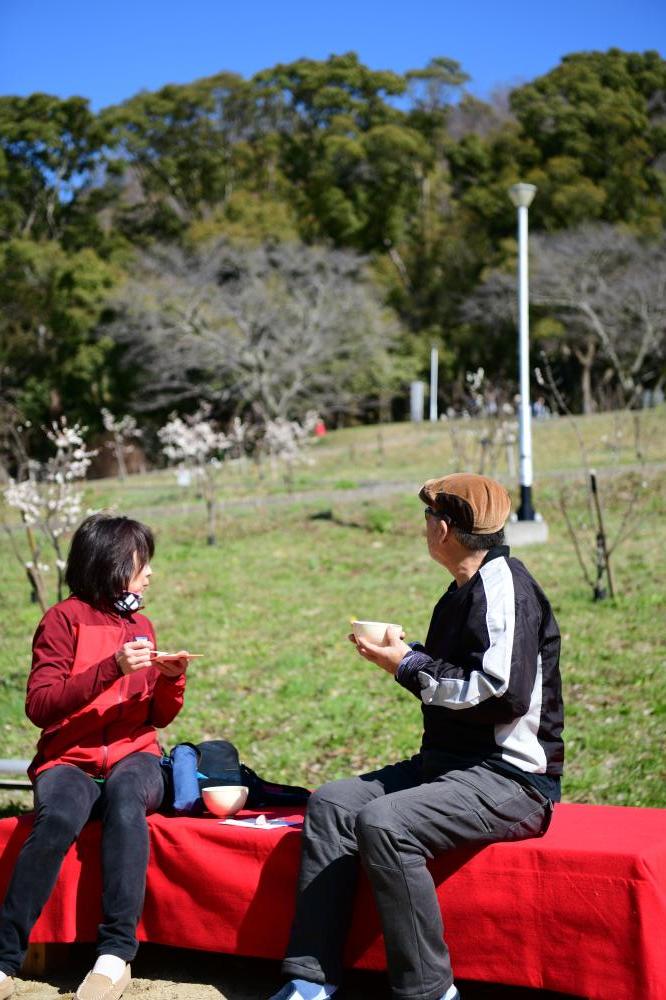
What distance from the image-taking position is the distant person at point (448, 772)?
8.45ft

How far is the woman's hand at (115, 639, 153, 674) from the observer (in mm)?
2975

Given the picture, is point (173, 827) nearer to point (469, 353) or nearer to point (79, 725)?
point (79, 725)

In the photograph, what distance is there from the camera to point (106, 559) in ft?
10.6

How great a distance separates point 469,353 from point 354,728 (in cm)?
3095

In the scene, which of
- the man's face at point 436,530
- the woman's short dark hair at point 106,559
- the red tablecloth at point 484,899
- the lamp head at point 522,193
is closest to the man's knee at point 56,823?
the red tablecloth at point 484,899

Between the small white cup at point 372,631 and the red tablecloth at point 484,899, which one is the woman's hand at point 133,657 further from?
the small white cup at point 372,631

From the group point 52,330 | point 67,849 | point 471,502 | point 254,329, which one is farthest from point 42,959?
point 52,330

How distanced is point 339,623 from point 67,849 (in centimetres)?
531

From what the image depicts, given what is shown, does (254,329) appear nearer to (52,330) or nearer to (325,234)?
(52,330)

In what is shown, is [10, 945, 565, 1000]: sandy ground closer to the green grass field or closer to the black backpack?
the black backpack

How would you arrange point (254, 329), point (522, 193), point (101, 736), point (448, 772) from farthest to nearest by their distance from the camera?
1. point (254, 329)
2. point (522, 193)
3. point (101, 736)
4. point (448, 772)

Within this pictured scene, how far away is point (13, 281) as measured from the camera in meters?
32.1

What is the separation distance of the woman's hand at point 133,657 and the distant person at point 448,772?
0.62 m

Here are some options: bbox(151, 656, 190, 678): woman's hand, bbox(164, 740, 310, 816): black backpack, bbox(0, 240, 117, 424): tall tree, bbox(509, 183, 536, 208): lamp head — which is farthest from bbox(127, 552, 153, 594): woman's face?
bbox(0, 240, 117, 424): tall tree
